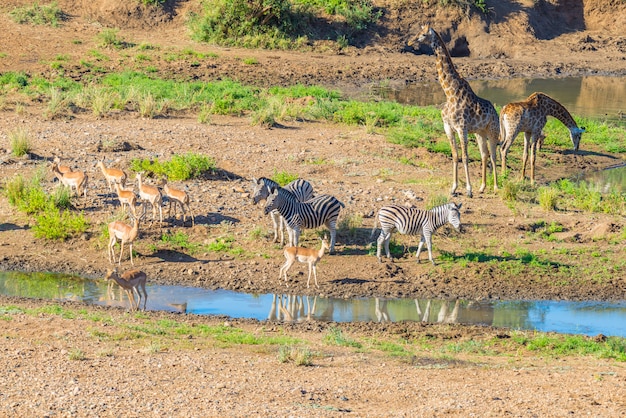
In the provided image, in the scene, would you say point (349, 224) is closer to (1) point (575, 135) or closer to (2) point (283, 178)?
(2) point (283, 178)

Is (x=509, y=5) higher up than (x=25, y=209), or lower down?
higher up

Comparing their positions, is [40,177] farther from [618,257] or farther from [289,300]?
[618,257]

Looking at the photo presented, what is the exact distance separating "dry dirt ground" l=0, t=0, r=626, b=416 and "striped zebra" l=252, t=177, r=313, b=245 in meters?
0.31

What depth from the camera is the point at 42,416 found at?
28.1 ft

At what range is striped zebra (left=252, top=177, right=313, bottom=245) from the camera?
49.6 ft

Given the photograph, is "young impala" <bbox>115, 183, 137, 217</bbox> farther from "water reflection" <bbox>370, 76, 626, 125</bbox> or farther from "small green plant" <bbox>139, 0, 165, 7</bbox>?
"small green plant" <bbox>139, 0, 165, 7</bbox>

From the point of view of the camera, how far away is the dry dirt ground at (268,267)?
30.2 feet

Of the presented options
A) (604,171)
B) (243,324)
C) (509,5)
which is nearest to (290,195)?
(243,324)

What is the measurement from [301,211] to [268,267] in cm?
99

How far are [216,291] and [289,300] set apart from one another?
111 centimetres

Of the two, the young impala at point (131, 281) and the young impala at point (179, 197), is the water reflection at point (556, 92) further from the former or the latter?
the young impala at point (131, 281)

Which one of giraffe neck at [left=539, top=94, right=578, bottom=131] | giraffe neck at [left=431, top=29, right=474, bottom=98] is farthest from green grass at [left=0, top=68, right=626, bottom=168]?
giraffe neck at [left=431, top=29, right=474, bottom=98]

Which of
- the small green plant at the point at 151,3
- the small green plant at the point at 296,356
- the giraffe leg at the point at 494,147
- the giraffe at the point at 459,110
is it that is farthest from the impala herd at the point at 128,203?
the small green plant at the point at 151,3

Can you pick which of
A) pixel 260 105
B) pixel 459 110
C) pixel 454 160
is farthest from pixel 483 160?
pixel 260 105
